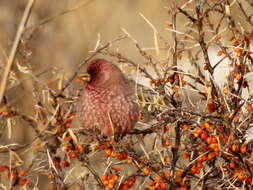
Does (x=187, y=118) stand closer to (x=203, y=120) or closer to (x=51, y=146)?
(x=203, y=120)

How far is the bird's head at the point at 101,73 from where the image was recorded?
7.67 ft

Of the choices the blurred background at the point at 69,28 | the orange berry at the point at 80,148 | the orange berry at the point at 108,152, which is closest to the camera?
the orange berry at the point at 80,148

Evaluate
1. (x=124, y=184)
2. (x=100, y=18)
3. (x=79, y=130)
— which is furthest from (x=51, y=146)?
(x=100, y=18)

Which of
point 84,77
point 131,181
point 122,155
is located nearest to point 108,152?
point 122,155

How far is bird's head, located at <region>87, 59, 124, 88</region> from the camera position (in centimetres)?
234

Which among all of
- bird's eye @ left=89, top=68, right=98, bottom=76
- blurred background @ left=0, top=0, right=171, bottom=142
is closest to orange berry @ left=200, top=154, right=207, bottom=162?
bird's eye @ left=89, top=68, right=98, bottom=76

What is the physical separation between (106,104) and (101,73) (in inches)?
5.2

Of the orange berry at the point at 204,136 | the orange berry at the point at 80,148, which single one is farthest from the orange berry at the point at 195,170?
the orange berry at the point at 80,148

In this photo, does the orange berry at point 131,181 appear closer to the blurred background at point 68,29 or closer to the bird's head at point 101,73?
the bird's head at point 101,73

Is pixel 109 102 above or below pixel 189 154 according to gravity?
above

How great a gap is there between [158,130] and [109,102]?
0.77 ft

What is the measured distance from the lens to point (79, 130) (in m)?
2.27

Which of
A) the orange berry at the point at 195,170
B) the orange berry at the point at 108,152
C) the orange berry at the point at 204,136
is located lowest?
the orange berry at the point at 195,170

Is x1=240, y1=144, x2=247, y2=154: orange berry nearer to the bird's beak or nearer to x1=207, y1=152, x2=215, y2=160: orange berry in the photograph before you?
x1=207, y1=152, x2=215, y2=160: orange berry
